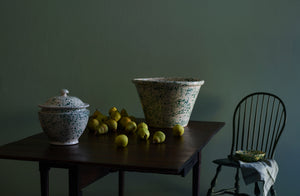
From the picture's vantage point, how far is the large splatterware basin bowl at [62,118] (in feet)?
4.78

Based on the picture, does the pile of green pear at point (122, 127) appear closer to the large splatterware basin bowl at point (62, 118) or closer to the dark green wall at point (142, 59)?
the large splatterware basin bowl at point (62, 118)

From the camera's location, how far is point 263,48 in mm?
2457

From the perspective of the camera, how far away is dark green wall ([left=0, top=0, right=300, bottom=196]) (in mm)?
2461

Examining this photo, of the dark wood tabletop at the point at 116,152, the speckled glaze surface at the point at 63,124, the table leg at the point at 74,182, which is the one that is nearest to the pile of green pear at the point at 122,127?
the dark wood tabletop at the point at 116,152

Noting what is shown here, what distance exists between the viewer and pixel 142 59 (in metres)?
2.63

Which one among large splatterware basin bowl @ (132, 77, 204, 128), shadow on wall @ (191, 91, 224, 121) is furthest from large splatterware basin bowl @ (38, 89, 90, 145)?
shadow on wall @ (191, 91, 224, 121)

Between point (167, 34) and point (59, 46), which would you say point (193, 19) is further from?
point (59, 46)

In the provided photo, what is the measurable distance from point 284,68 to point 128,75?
0.98m

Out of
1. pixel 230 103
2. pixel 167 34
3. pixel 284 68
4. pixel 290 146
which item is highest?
pixel 167 34

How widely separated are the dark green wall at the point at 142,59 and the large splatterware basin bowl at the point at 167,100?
0.62 metres

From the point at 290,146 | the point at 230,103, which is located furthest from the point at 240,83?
the point at 290,146

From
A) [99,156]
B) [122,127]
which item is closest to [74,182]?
[99,156]

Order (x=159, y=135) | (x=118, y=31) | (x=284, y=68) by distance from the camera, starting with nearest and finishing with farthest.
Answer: (x=159, y=135)
(x=284, y=68)
(x=118, y=31)

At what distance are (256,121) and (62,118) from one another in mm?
1434
